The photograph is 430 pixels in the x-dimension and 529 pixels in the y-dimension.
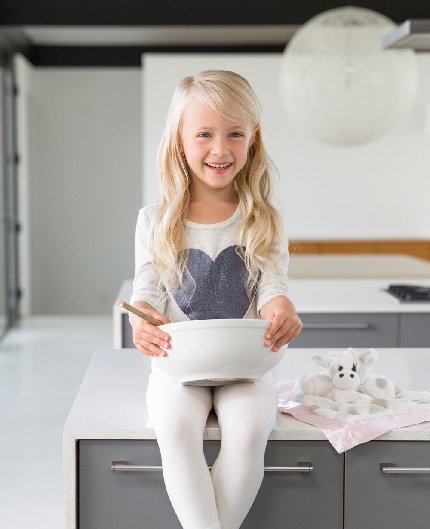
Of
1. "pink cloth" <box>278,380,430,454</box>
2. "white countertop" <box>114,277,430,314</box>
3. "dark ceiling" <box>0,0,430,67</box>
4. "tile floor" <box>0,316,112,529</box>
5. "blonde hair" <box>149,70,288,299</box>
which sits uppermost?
"dark ceiling" <box>0,0,430,67</box>

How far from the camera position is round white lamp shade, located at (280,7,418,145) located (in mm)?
5258

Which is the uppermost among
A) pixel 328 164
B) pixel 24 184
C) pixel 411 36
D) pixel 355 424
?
pixel 411 36

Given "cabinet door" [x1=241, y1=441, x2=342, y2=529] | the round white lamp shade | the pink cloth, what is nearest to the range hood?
the round white lamp shade

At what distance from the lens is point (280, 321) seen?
6.42 ft

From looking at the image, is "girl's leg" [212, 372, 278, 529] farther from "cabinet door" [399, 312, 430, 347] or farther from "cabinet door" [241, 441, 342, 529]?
"cabinet door" [399, 312, 430, 347]

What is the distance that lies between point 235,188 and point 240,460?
2.14 feet

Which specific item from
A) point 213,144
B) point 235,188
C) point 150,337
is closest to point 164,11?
point 235,188

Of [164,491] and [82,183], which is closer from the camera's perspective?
[164,491]

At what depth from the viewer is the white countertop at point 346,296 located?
3490 mm

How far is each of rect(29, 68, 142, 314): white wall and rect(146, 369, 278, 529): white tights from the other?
26.1 feet

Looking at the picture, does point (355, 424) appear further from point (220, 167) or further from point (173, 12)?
point (173, 12)

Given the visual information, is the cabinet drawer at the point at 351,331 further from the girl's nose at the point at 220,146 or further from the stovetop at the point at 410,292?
the girl's nose at the point at 220,146

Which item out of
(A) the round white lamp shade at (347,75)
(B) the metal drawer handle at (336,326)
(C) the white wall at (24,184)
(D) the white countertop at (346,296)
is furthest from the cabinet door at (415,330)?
(C) the white wall at (24,184)

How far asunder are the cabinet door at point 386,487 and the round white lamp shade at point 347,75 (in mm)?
3537
